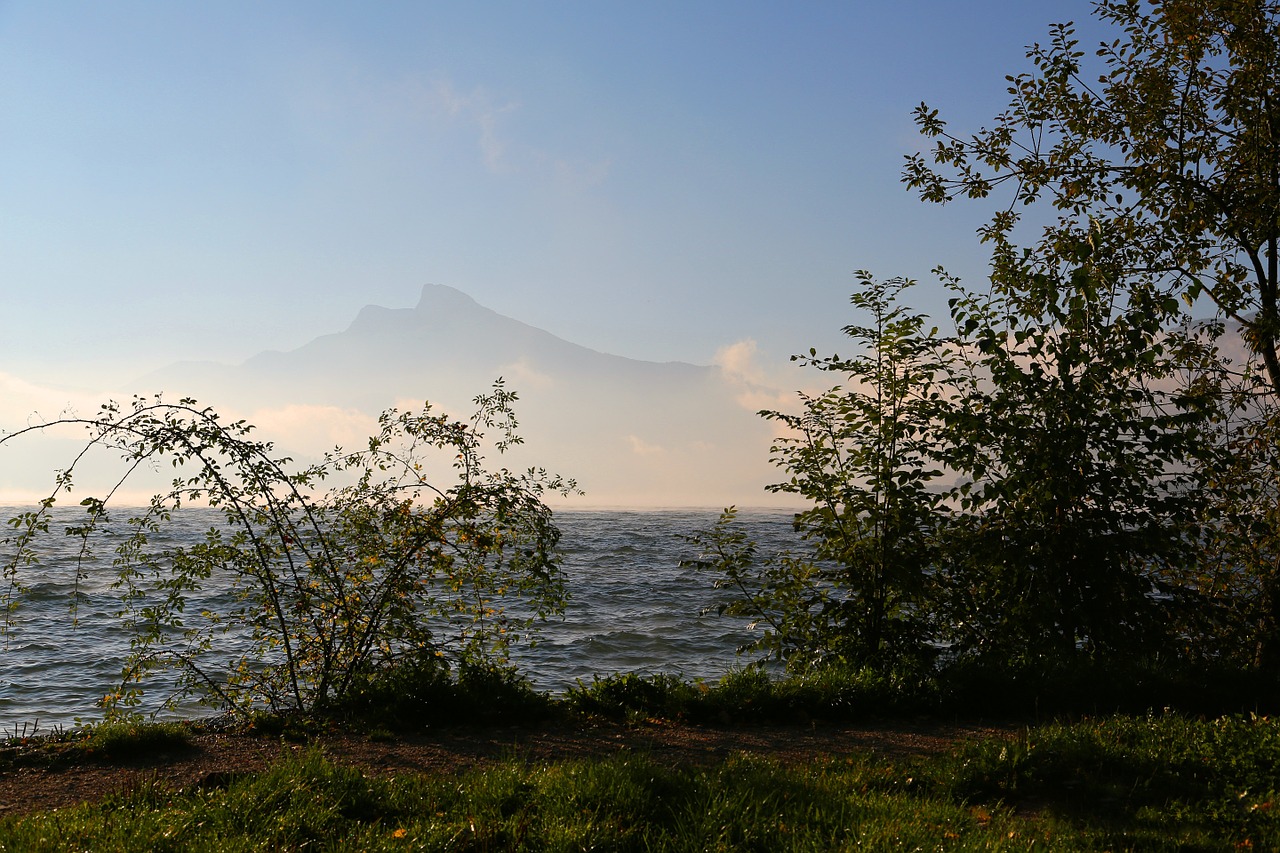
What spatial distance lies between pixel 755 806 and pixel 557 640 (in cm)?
1116

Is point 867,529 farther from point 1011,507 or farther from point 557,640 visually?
point 557,640

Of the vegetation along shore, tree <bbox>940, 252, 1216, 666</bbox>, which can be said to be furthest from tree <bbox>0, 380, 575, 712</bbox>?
tree <bbox>940, 252, 1216, 666</bbox>

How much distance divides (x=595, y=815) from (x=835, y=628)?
5.01 m

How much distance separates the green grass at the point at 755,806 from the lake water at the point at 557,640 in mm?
3026

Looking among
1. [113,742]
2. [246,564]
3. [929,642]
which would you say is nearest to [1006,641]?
[929,642]

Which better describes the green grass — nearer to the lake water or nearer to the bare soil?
the bare soil

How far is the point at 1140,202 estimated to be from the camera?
10.4 meters

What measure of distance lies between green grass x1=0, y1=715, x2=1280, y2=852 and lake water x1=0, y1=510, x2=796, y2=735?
3026 mm

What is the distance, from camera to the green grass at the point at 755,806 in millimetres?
4961

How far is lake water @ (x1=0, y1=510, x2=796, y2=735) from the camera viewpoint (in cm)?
1268

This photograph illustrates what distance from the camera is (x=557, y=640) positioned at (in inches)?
635

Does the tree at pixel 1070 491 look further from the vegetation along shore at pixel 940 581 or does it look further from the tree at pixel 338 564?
the tree at pixel 338 564

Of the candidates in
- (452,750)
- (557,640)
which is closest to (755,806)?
(452,750)

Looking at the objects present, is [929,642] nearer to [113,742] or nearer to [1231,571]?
[1231,571]
